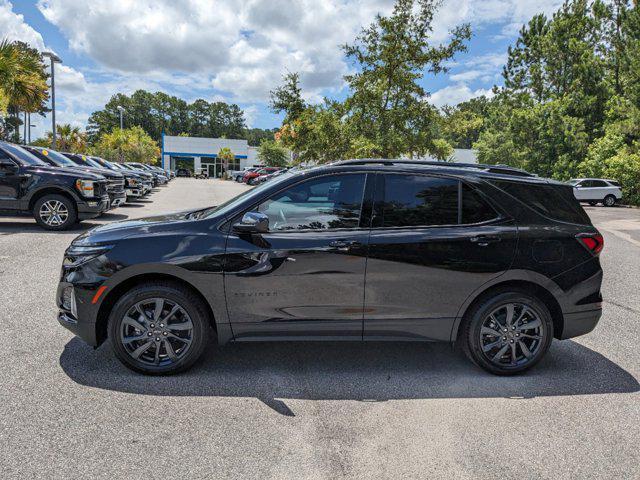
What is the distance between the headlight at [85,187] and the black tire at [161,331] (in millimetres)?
7963

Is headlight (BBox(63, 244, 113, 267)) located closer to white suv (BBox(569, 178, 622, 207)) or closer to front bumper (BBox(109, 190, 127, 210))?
front bumper (BBox(109, 190, 127, 210))

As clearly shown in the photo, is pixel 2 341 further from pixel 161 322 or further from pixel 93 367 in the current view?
pixel 161 322

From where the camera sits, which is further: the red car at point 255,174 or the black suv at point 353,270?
the red car at point 255,174

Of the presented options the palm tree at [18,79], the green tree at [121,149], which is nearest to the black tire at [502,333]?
the palm tree at [18,79]

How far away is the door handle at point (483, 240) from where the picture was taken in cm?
376

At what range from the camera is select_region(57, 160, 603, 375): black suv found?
359cm

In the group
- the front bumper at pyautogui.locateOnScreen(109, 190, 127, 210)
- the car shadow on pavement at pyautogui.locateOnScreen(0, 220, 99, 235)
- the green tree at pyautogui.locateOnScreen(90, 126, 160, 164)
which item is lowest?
the car shadow on pavement at pyautogui.locateOnScreen(0, 220, 99, 235)

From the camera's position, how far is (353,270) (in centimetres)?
363

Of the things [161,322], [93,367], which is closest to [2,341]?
[93,367]

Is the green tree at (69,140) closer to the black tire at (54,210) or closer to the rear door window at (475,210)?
the black tire at (54,210)

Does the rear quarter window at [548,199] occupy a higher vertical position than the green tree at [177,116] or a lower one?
lower

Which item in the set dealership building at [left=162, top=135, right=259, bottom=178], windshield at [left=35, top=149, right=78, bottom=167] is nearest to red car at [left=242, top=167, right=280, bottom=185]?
dealership building at [left=162, top=135, right=259, bottom=178]

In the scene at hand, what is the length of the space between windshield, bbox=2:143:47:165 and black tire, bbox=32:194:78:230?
87 centimetres

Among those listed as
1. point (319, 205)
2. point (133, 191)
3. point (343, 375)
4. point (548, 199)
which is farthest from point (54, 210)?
point (548, 199)
